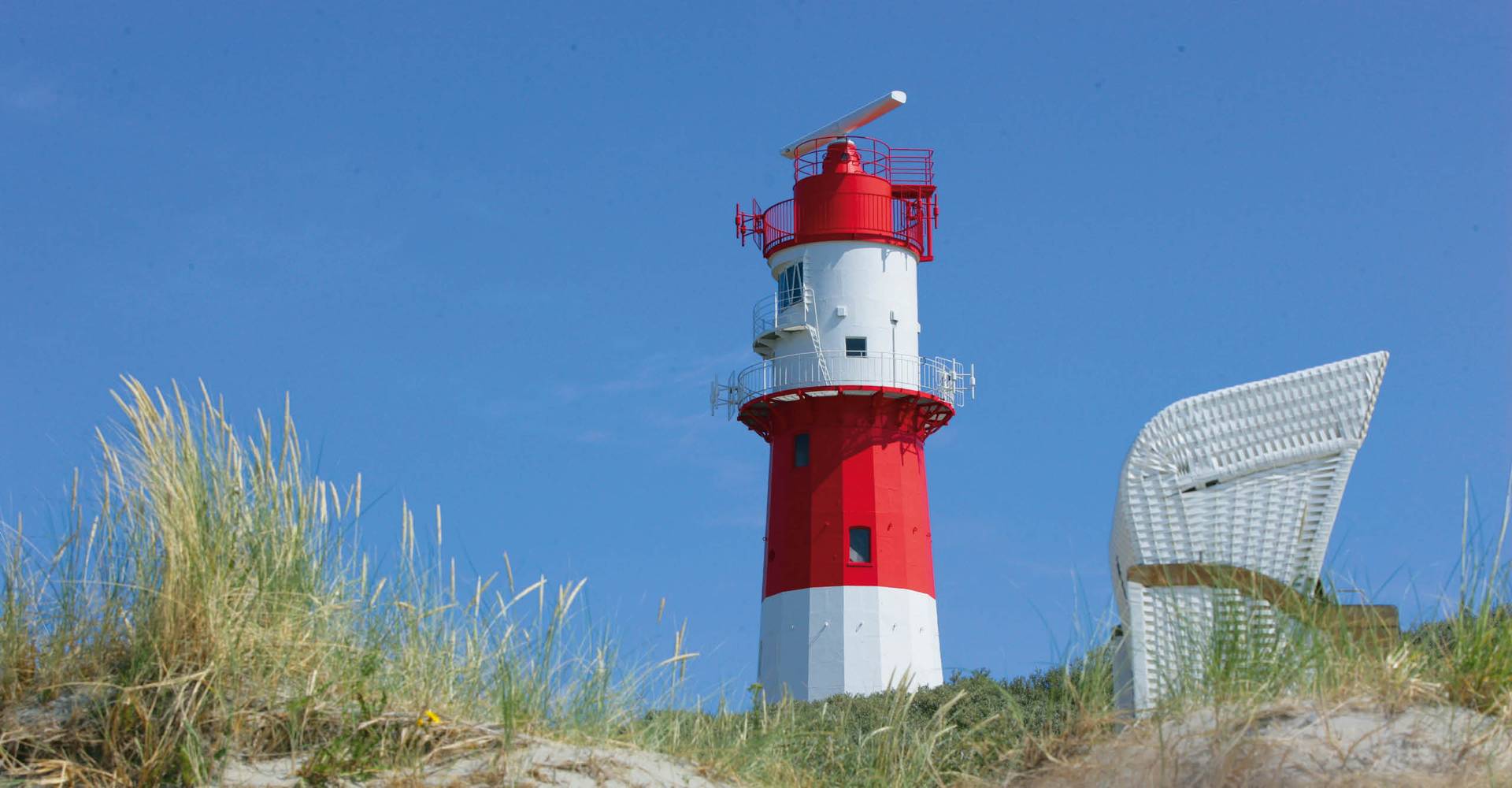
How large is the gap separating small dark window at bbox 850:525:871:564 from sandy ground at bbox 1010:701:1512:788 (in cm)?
1780

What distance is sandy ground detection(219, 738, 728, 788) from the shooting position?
5066mm

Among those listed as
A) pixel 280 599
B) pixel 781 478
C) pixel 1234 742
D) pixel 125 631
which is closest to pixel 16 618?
pixel 125 631

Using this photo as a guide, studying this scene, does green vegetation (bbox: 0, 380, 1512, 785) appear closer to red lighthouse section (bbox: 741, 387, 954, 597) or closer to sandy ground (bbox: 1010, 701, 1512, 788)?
sandy ground (bbox: 1010, 701, 1512, 788)

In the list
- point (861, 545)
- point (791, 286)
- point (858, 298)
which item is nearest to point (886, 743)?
point (861, 545)

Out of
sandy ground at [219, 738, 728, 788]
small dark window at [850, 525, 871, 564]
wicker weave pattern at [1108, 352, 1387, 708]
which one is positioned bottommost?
sandy ground at [219, 738, 728, 788]

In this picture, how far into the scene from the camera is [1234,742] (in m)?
4.93

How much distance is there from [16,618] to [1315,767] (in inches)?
171

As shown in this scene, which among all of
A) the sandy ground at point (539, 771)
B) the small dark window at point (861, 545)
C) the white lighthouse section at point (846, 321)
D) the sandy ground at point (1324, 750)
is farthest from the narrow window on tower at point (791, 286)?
the sandy ground at point (1324, 750)

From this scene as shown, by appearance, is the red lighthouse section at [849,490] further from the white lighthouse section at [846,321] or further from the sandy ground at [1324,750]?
the sandy ground at [1324,750]

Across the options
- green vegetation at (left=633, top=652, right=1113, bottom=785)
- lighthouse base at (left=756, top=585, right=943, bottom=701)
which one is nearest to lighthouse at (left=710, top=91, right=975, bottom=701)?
lighthouse base at (left=756, top=585, right=943, bottom=701)

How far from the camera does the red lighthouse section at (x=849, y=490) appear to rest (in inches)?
912

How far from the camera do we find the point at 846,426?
937 inches

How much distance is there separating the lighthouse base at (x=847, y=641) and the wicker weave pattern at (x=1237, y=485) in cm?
1609

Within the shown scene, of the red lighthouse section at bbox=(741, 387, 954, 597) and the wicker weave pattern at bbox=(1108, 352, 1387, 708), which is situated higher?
the red lighthouse section at bbox=(741, 387, 954, 597)
